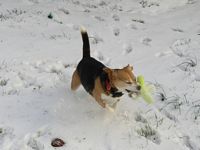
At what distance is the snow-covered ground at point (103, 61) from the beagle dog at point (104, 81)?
0.71ft

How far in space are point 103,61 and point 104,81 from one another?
1727 mm

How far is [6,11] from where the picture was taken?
724 cm

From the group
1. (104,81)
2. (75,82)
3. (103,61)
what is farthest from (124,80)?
(103,61)

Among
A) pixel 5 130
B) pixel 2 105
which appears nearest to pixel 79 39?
pixel 2 105

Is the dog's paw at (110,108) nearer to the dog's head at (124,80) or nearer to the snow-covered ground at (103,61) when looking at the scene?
the snow-covered ground at (103,61)

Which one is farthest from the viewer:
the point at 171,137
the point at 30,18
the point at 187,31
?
the point at 30,18

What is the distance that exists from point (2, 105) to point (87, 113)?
94 cm

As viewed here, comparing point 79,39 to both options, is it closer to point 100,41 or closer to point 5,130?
point 100,41

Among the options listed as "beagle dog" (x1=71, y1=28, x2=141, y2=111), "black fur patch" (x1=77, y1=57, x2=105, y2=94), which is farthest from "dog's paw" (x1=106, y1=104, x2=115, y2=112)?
"black fur patch" (x1=77, y1=57, x2=105, y2=94)

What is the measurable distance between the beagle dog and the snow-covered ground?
217 mm

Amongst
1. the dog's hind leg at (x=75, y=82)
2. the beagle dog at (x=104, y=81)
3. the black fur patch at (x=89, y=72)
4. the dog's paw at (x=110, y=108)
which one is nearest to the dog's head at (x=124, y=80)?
the beagle dog at (x=104, y=81)

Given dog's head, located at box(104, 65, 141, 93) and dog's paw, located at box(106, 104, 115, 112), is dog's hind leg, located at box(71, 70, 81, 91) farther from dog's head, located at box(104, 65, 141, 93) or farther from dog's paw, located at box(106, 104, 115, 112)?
dog's head, located at box(104, 65, 141, 93)

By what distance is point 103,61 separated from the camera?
5.46m

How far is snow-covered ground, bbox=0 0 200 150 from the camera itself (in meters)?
3.81
